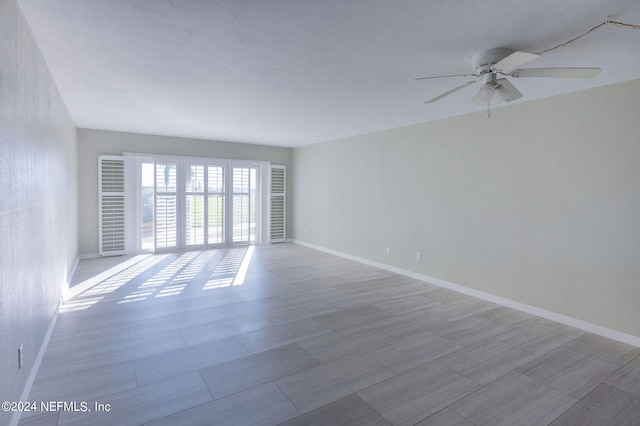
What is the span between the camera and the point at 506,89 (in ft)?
8.42

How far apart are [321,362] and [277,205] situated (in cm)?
597

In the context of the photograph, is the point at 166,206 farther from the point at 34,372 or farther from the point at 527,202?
the point at 527,202

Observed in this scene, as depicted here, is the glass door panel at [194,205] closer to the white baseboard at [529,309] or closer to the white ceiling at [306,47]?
the white ceiling at [306,47]

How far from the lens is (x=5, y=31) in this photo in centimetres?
176

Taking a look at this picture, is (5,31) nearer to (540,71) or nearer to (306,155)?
(540,71)

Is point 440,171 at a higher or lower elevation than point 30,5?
lower

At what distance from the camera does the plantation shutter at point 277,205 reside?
27.1 ft

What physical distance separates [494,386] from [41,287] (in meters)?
3.50

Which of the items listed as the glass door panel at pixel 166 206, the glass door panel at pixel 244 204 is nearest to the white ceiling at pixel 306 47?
the glass door panel at pixel 166 206

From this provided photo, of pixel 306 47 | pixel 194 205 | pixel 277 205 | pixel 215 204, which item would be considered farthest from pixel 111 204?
pixel 306 47

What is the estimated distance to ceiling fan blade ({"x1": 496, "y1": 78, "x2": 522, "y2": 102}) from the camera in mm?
2541

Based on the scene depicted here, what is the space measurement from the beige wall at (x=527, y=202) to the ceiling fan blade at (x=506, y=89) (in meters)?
1.33

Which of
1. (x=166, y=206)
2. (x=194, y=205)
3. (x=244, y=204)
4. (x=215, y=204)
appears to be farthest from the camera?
(x=244, y=204)

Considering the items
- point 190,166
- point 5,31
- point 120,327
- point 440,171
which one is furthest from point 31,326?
point 190,166
